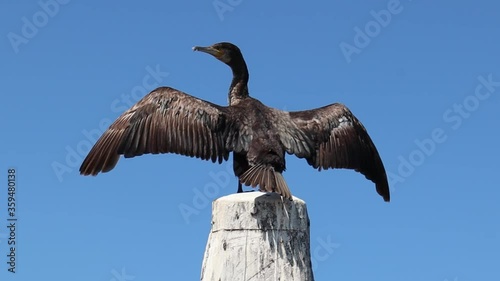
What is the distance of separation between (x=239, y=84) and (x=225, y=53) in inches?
15.4

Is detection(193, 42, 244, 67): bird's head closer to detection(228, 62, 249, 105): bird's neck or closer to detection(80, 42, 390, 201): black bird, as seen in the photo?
detection(228, 62, 249, 105): bird's neck

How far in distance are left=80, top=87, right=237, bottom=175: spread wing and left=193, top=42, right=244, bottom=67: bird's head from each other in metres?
0.92

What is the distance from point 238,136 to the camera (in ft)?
24.2

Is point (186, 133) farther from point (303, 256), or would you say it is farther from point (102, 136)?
point (303, 256)

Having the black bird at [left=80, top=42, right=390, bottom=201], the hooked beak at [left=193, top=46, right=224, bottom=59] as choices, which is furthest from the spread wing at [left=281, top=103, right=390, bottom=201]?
the hooked beak at [left=193, top=46, right=224, bottom=59]

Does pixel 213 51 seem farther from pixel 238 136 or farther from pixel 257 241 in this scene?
pixel 257 241

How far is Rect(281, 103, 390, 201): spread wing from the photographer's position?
751cm

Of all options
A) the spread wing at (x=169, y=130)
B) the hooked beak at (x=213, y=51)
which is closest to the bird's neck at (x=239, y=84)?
the hooked beak at (x=213, y=51)

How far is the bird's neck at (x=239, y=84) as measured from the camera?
27.2ft

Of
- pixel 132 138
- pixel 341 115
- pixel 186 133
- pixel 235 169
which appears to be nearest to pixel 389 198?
pixel 341 115

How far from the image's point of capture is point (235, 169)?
7.42 metres

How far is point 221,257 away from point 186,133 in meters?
2.98

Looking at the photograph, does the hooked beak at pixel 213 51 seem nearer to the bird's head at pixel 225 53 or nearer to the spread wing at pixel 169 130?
the bird's head at pixel 225 53

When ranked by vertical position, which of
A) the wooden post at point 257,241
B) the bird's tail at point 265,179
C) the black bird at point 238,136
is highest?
the black bird at point 238,136
